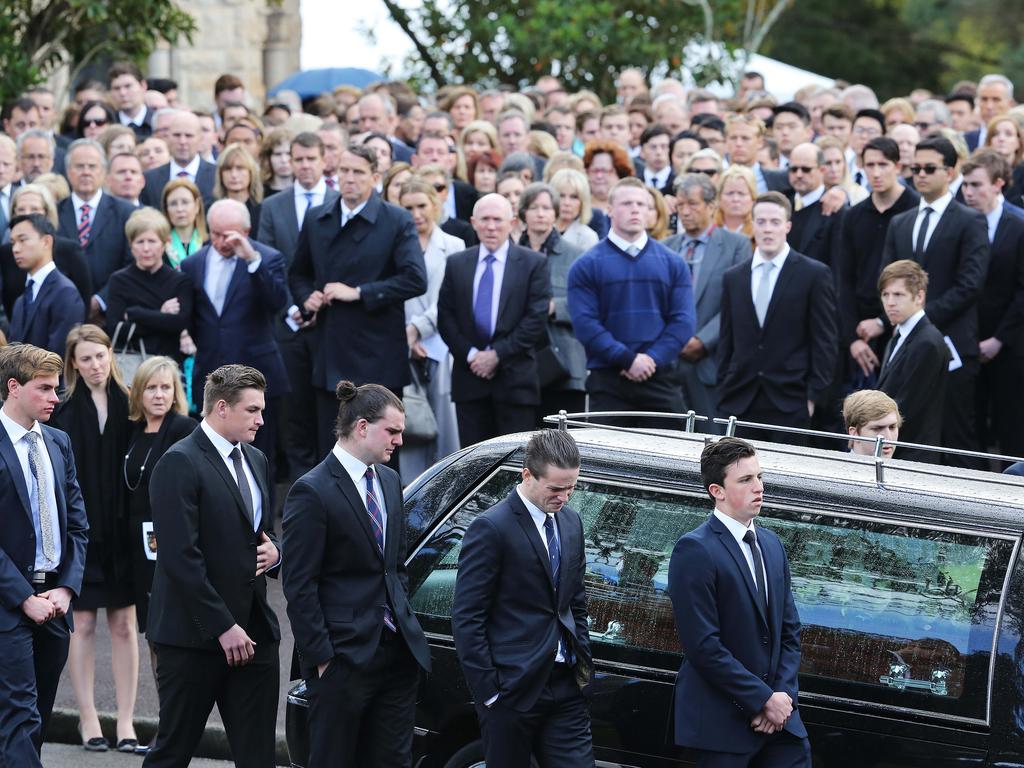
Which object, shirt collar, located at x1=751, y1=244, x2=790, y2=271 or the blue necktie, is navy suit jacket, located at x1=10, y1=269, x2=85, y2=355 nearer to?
the blue necktie

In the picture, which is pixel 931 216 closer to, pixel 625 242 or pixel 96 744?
pixel 625 242

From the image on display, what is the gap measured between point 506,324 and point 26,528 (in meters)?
4.32

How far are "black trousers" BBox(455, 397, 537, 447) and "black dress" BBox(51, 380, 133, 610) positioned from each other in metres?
2.77

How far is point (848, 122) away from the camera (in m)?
16.3

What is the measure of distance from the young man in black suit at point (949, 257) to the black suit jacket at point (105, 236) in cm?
550

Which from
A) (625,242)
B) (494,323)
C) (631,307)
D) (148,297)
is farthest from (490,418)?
(148,297)

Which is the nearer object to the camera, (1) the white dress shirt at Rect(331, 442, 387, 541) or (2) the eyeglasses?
(1) the white dress shirt at Rect(331, 442, 387, 541)

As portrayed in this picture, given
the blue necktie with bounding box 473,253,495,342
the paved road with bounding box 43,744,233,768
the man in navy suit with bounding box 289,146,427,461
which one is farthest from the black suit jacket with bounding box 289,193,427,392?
the paved road with bounding box 43,744,233,768

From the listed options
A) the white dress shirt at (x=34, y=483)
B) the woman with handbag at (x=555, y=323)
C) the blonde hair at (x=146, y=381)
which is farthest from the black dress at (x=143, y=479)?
the woman with handbag at (x=555, y=323)

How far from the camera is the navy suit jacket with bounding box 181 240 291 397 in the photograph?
36.2 ft

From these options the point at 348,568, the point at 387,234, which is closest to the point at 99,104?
the point at 387,234

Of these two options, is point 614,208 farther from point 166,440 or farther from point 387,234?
point 166,440

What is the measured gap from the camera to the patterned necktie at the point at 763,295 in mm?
10883

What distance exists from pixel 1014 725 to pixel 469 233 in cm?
773
